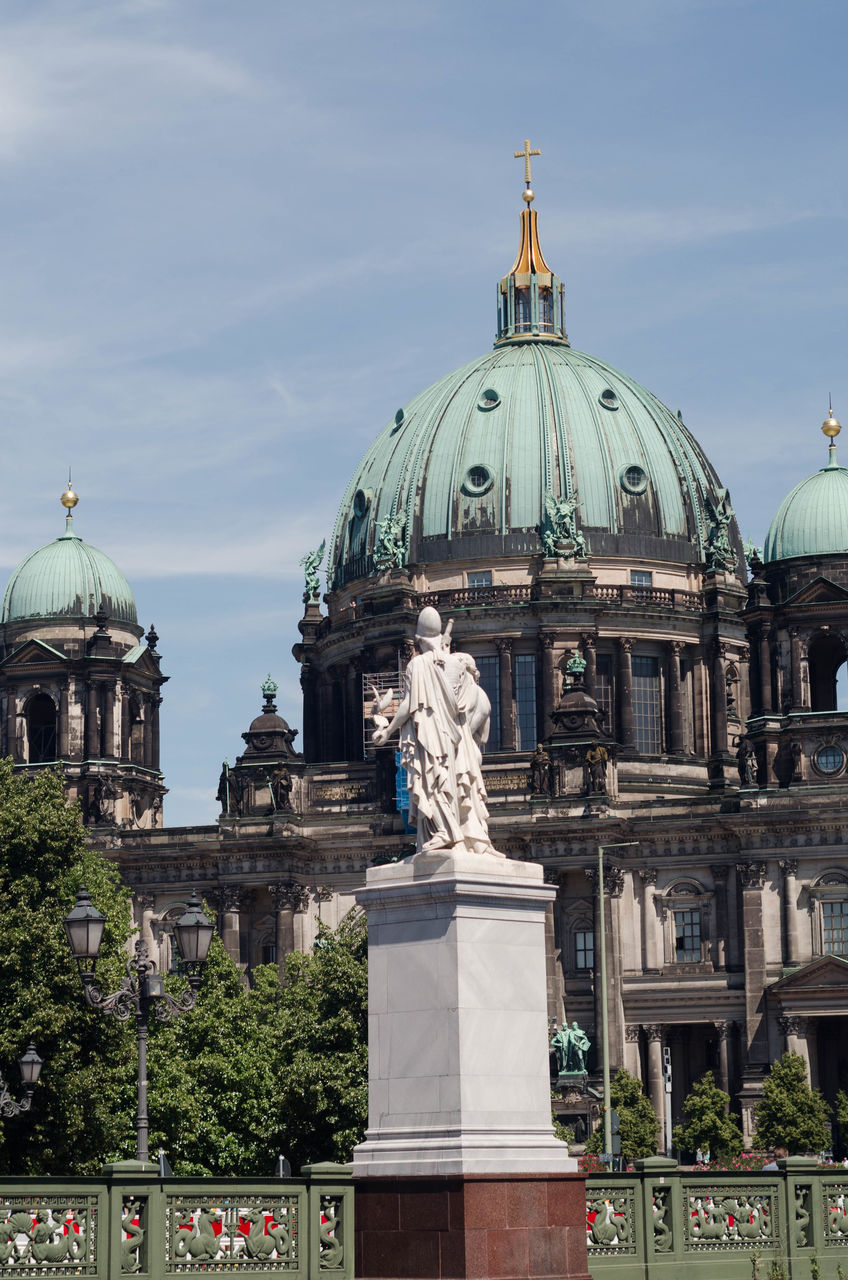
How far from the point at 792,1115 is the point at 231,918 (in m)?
29.8

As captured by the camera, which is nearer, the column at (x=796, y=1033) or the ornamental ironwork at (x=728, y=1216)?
the ornamental ironwork at (x=728, y=1216)

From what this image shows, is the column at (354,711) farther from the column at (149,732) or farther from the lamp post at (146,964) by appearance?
the lamp post at (146,964)

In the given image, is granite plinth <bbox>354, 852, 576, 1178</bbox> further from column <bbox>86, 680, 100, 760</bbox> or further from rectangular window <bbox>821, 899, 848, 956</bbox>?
column <bbox>86, 680, 100, 760</bbox>

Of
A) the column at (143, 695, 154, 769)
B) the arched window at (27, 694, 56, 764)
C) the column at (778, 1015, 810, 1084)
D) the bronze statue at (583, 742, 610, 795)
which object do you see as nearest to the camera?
the column at (778, 1015, 810, 1084)

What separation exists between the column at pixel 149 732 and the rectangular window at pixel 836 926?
35.7m

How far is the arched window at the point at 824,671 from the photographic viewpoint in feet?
381

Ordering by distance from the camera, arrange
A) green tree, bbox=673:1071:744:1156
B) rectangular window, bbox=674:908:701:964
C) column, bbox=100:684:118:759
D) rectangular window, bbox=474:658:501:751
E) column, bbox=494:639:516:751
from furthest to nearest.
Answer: column, bbox=100:684:118:759 < rectangular window, bbox=474:658:501:751 < column, bbox=494:639:516:751 < rectangular window, bbox=674:908:701:964 < green tree, bbox=673:1071:744:1156

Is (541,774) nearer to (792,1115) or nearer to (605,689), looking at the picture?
(605,689)

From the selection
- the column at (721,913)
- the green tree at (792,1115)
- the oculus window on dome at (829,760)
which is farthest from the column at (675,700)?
the green tree at (792,1115)

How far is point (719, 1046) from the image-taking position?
369 feet

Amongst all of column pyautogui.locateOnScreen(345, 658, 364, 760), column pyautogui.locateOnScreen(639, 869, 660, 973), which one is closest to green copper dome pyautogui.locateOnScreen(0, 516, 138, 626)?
column pyautogui.locateOnScreen(345, 658, 364, 760)

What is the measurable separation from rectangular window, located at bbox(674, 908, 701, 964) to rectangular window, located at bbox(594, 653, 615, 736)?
12.7 meters

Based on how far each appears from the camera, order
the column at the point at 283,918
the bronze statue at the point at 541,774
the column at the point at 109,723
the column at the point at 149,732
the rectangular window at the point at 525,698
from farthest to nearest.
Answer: the column at the point at 149,732 → the column at the point at 109,723 → the rectangular window at the point at 525,698 → the column at the point at 283,918 → the bronze statue at the point at 541,774

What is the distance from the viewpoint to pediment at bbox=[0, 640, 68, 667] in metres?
125
